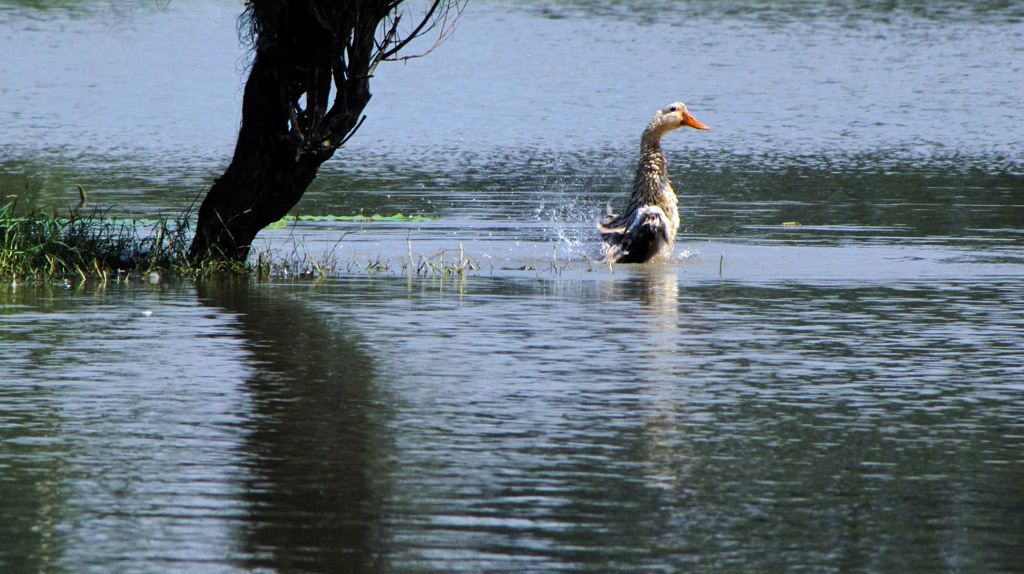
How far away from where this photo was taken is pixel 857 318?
12.3m

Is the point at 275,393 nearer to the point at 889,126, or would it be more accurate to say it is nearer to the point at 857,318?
the point at 857,318

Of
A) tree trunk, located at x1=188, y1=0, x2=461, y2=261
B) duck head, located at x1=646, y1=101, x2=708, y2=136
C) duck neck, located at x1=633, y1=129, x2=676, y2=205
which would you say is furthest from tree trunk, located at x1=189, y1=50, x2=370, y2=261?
duck head, located at x1=646, y1=101, x2=708, y2=136

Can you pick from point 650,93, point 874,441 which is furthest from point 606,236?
point 650,93

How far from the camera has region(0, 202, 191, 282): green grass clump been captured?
14.5 metres

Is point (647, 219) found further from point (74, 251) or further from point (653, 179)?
point (74, 251)

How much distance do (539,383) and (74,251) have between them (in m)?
6.61

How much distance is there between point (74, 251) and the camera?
14.8 m

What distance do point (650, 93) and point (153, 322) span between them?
3021 cm

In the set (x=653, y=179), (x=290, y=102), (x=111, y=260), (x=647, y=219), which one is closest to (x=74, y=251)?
(x=111, y=260)

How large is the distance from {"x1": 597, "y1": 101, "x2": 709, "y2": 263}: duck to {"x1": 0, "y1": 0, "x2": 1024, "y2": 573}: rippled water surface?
0.42 meters

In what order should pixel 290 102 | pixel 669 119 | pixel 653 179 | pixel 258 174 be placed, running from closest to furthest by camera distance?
pixel 290 102 → pixel 258 174 → pixel 653 179 → pixel 669 119

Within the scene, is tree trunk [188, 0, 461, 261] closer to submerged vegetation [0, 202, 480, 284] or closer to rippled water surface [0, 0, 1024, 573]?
submerged vegetation [0, 202, 480, 284]

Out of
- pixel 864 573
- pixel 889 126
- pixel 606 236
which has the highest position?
pixel 889 126

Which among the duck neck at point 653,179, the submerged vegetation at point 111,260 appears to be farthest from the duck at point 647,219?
the submerged vegetation at point 111,260
